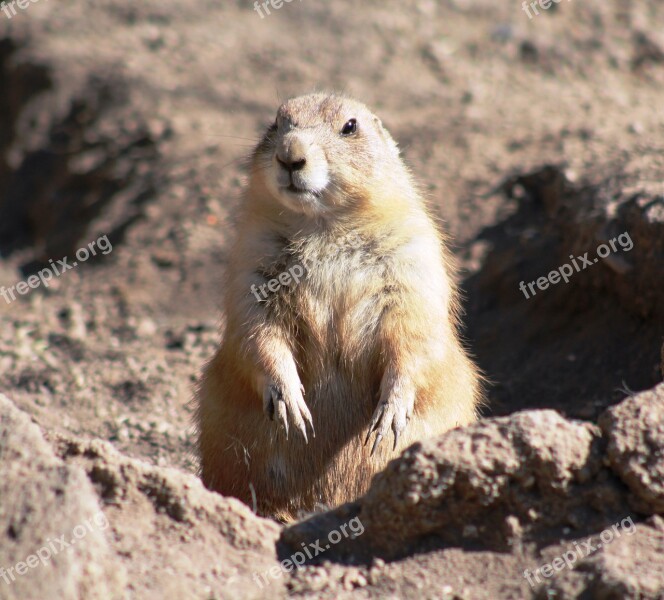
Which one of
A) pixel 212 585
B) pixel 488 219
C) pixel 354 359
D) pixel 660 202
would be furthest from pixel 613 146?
pixel 212 585

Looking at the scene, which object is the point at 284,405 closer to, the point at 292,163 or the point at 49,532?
the point at 292,163

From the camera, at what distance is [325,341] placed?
5289 millimetres

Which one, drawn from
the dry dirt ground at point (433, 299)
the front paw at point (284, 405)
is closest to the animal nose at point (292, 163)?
the front paw at point (284, 405)

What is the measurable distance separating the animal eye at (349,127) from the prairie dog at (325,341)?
20 cm

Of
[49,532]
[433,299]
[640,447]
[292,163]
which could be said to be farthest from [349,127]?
[49,532]

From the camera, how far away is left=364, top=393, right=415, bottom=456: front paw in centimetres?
502

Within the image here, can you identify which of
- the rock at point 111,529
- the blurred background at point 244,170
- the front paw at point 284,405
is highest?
the rock at point 111,529

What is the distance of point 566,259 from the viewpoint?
746cm

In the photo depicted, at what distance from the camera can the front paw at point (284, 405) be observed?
5078mm

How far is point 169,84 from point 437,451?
26.8 ft

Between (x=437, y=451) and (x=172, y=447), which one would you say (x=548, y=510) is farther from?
(x=172, y=447)

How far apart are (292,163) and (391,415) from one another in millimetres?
1445

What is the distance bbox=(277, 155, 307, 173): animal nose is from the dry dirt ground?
1.74 metres

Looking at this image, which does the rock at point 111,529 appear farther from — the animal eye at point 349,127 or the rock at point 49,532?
the animal eye at point 349,127
